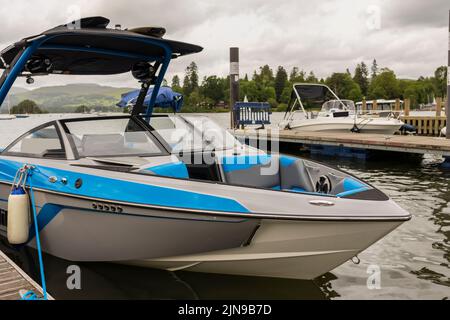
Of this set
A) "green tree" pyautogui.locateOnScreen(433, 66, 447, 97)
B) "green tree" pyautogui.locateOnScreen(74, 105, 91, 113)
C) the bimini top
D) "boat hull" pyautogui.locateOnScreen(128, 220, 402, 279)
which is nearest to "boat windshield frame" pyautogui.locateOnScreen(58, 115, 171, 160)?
"green tree" pyautogui.locateOnScreen(74, 105, 91, 113)

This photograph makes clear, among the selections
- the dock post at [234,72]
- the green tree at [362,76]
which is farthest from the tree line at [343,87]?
the dock post at [234,72]

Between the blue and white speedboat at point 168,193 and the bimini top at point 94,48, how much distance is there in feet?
0.06

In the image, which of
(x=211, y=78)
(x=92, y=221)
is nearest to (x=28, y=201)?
(x=92, y=221)

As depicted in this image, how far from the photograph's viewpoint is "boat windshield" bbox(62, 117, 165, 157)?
470 centimetres

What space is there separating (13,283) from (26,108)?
1839mm

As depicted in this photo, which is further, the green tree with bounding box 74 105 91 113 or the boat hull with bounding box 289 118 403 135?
the boat hull with bounding box 289 118 403 135

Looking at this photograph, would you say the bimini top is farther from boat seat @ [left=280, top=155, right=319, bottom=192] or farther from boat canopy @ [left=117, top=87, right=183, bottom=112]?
boat seat @ [left=280, top=155, right=319, bottom=192]

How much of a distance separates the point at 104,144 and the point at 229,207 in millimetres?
1878

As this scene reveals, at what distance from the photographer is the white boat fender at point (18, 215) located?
4309mm

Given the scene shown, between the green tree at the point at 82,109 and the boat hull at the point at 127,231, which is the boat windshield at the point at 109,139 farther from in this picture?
the boat hull at the point at 127,231

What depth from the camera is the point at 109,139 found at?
484 centimetres

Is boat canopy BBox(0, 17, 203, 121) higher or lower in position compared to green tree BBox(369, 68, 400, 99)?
lower

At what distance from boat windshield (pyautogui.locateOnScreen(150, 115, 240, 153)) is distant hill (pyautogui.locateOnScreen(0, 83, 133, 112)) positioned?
0.67m

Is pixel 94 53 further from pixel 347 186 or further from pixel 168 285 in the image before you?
pixel 347 186
